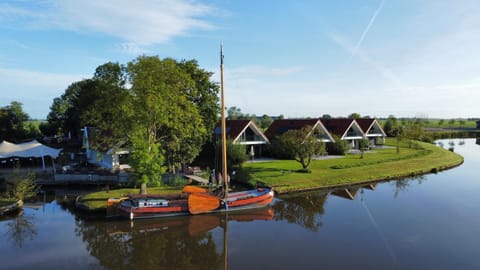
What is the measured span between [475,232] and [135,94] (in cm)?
2321

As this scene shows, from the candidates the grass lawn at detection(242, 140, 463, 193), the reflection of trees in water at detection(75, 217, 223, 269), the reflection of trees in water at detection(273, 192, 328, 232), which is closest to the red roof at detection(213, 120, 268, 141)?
the grass lawn at detection(242, 140, 463, 193)

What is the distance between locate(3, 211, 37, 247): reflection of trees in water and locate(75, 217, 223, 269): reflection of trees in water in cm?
232

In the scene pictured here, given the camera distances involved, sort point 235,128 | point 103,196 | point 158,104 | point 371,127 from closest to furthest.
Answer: point 103,196 → point 158,104 → point 235,128 → point 371,127

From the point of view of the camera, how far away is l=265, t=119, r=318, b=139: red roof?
42.5 metres

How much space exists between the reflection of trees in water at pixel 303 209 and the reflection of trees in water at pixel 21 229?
545 inches

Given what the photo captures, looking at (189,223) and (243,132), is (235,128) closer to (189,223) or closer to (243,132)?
(243,132)

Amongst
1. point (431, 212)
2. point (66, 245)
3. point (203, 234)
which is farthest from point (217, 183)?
point (431, 212)

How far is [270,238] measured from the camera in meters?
16.6

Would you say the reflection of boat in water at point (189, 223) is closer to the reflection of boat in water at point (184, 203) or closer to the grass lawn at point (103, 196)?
the reflection of boat in water at point (184, 203)

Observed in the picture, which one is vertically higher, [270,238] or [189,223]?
[189,223]

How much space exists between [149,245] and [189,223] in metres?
3.45

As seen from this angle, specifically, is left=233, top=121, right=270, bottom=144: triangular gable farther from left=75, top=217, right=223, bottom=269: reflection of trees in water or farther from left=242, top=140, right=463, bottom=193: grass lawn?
left=75, top=217, right=223, bottom=269: reflection of trees in water

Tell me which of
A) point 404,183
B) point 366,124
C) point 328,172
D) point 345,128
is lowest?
point 404,183

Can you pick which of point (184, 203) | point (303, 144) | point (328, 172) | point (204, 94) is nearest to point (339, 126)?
point (328, 172)
